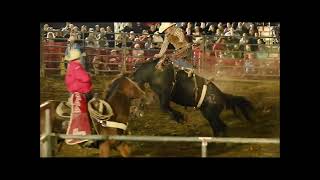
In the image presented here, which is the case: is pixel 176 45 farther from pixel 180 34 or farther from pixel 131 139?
pixel 131 139

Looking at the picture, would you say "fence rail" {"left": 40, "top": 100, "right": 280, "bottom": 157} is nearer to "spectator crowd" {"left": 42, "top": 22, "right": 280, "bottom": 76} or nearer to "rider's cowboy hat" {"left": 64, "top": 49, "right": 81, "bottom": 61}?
"rider's cowboy hat" {"left": 64, "top": 49, "right": 81, "bottom": 61}

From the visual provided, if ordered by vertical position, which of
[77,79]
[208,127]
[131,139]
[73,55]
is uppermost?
[73,55]

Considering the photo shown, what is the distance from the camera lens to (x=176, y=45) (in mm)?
6430

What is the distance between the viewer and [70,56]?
6430mm

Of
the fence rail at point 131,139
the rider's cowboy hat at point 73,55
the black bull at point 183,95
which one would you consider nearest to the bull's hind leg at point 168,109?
the black bull at point 183,95

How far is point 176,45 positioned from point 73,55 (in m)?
0.87

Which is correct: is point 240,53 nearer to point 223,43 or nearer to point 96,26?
point 223,43

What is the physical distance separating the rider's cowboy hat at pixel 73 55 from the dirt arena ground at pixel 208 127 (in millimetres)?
223

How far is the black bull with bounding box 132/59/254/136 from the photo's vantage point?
254 inches

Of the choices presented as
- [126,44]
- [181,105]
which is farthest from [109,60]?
[181,105]

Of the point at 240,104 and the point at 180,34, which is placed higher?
the point at 180,34

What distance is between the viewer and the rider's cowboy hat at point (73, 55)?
643 centimetres

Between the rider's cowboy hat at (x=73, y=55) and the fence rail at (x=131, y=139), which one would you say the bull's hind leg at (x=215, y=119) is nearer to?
the fence rail at (x=131, y=139)

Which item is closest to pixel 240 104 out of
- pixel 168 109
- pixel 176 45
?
pixel 168 109
